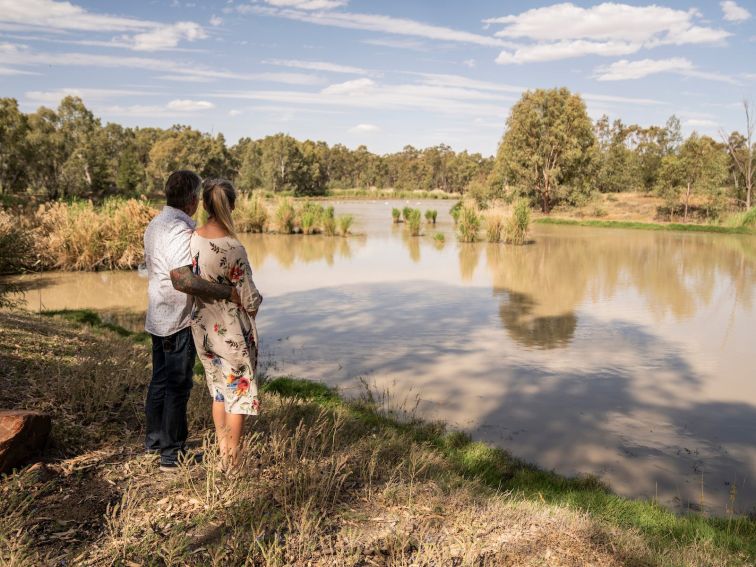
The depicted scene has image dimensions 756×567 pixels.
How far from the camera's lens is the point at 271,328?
31.0ft

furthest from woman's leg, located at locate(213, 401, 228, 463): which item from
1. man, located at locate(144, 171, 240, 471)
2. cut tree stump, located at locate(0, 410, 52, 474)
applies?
cut tree stump, located at locate(0, 410, 52, 474)

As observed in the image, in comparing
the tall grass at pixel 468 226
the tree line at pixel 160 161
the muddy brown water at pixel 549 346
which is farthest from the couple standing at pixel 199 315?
the tree line at pixel 160 161

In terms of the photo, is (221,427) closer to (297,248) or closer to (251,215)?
(297,248)

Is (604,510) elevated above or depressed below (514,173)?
below

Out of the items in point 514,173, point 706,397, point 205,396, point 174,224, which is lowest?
point 706,397

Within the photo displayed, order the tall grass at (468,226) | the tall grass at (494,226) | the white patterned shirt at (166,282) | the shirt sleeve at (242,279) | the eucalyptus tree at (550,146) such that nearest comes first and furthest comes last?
the shirt sleeve at (242,279) → the white patterned shirt at (166,282) → the tall grass at (494,226) → the tall grass at (468,226) → the eucalyptus tree at (550,146)

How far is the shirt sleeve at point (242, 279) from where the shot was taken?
123 inches

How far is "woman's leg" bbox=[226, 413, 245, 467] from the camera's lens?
3223 millimetres

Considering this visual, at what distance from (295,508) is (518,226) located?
2064 centimetres

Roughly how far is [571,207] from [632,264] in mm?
20285

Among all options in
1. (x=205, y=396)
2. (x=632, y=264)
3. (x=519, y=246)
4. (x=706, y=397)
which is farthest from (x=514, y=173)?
A: (x=205, y=396)

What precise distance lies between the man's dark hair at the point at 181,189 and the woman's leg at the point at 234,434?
1.24m

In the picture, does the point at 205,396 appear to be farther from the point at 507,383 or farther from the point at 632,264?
the point at 632,264

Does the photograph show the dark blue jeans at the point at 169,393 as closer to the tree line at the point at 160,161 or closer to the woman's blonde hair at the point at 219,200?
the woman's blonde hair at the point at 219,200
